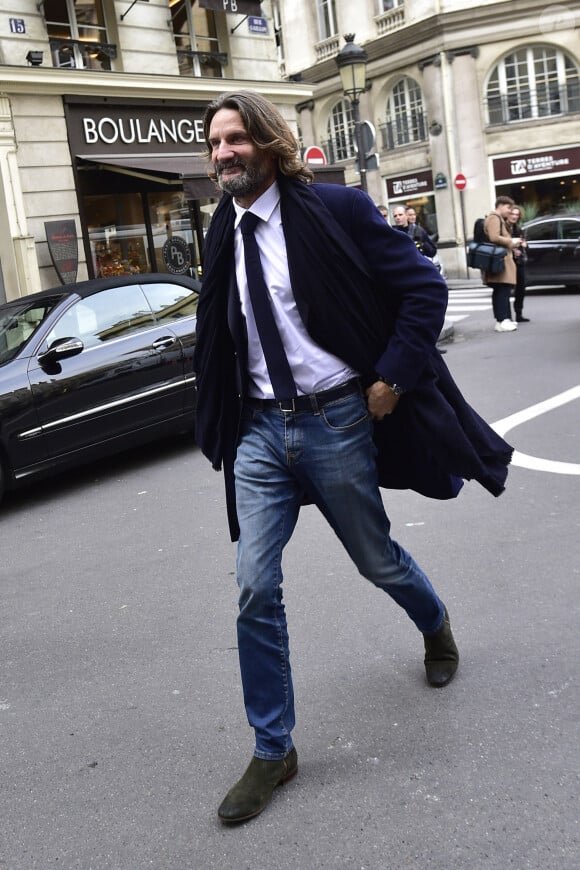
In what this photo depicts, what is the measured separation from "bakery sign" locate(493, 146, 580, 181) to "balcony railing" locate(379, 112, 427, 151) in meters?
2.92

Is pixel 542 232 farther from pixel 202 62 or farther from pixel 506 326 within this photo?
pixel 202 62

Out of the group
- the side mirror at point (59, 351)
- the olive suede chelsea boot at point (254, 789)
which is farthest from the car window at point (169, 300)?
the olive suede chelsea boot at point (254, 789)

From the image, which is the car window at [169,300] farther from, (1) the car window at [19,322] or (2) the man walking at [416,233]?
(2) the man walking at [416,233]

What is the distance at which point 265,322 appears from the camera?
276cm

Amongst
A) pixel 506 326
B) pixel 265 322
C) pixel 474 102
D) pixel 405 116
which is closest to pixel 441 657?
pixel 265 322

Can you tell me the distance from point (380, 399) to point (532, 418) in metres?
4.92

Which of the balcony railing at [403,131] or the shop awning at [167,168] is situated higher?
the balcony railing at [403,131]

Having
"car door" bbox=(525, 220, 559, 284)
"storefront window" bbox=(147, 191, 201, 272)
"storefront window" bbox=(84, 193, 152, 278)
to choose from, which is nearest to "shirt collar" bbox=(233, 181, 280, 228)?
"storefront window" bbox=(84, 193, 152, 278)

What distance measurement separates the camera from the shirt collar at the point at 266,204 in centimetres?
279

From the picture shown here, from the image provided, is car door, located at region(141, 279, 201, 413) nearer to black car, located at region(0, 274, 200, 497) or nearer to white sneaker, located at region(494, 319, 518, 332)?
black car, located at region(0, 274, 200, 497)

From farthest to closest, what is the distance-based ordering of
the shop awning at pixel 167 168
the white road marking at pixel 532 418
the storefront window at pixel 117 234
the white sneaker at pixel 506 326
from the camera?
the storefront window at pixel 117 234 → the shop awning at pixel 167 168 → the white sneaker at pixel 506 326 → the white road marking at pixel 532 418

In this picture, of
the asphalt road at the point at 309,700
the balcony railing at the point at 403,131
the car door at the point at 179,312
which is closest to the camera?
the asphalt road at the point at 309,700

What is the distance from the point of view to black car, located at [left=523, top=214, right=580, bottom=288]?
17.5m

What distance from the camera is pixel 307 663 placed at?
3607mm
